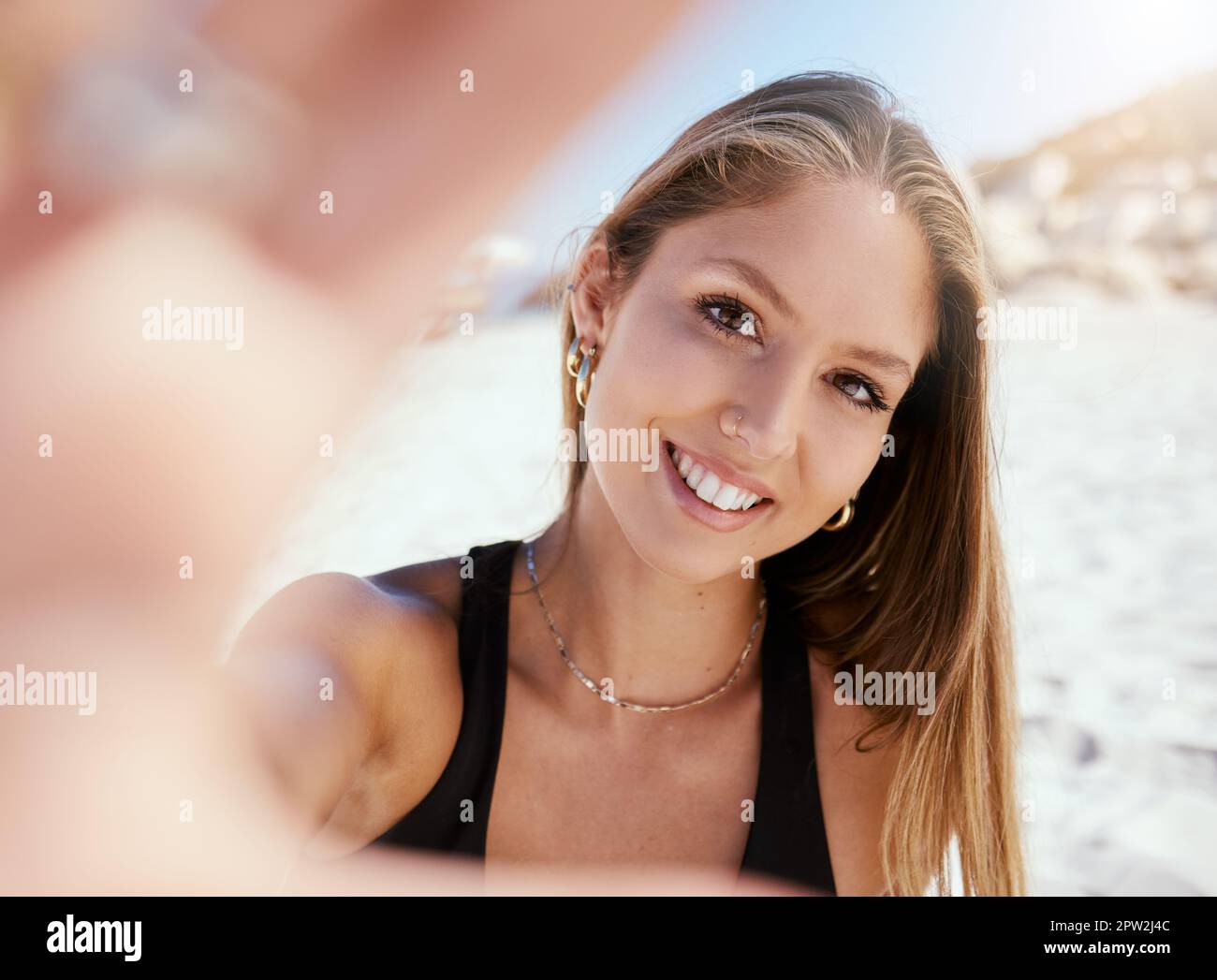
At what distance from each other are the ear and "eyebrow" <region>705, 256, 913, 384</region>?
0.61 feet

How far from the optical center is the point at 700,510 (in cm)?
117

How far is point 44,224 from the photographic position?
0.45 m

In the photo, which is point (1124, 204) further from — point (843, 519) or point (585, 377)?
point (585, 377)

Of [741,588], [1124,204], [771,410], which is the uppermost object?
[1124,204]

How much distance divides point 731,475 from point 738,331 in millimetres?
168

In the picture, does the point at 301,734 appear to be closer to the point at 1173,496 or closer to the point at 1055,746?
the point at 1055,746

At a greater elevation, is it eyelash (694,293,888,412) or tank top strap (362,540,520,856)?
eyelash (694,293,888,412)

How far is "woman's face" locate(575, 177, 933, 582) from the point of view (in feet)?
3.59

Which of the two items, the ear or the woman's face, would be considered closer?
the woman's face

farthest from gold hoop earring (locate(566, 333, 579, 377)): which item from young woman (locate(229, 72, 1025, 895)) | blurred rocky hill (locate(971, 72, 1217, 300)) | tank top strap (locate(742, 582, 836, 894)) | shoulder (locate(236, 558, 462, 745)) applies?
blurred rocky hill (locate(971, 72, 1217, 300))

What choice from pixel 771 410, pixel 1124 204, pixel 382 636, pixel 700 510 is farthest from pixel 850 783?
pixel 1124 204

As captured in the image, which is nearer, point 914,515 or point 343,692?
point 343,692

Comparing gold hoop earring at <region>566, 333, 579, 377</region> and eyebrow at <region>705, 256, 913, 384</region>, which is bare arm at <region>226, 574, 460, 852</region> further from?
eyebrow at <region>705, 256, 913, 384</region>
